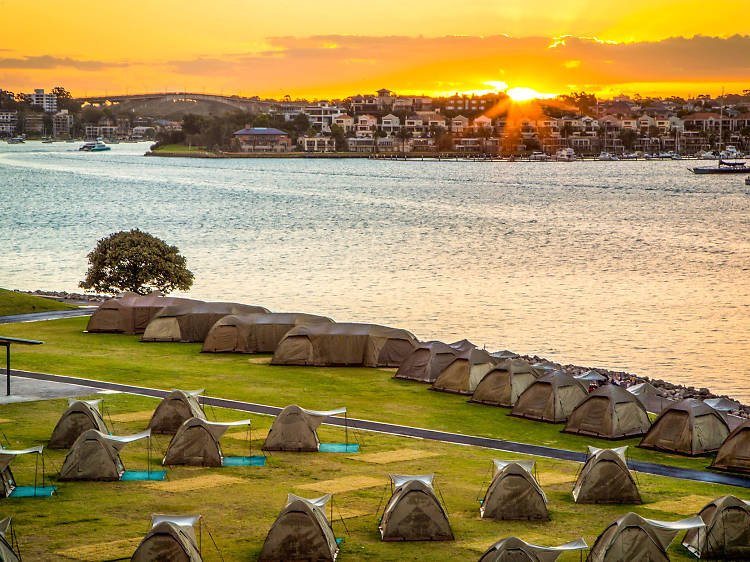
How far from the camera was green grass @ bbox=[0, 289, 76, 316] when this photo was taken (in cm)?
5869

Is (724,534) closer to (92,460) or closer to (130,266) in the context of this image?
(92,460)

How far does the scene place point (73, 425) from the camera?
106ft

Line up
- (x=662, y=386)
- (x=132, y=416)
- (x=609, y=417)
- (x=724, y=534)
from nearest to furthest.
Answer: (x=724, y=534) → (x=609, y=417) → (x=132, y=416) → (x=662, y=386)

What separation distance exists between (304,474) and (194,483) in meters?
3.17

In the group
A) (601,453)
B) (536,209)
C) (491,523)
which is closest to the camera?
(491,523)

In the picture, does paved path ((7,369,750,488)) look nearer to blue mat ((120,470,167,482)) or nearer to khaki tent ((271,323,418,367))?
khaki tent ((271,323,418,367))

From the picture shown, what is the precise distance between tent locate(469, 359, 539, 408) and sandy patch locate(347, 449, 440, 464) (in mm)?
7784

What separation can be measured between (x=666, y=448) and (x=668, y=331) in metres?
33.8

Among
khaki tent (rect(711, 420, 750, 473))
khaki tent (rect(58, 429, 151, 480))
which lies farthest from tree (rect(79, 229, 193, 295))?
khaki tent (rect(711, 420, 750, 473))

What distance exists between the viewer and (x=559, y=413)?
3747 centimetres

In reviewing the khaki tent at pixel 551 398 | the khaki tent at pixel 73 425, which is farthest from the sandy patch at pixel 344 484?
the khaki tent at pixel 551 398

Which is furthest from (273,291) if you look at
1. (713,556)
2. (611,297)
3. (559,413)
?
(713,556)

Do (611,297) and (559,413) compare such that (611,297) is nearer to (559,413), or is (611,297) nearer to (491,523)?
(559,413)

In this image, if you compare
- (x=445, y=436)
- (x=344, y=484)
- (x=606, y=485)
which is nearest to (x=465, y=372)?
(x=445, y=436)
